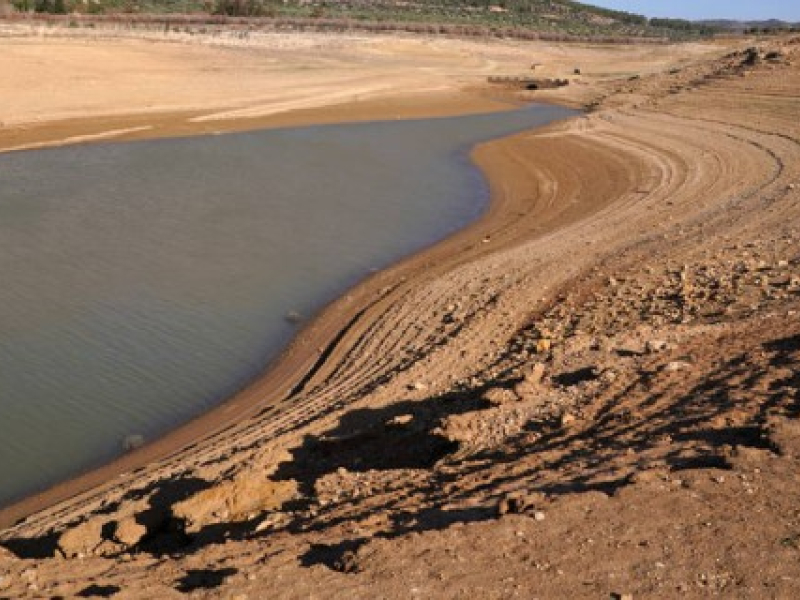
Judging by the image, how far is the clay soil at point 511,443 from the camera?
5.26 metres

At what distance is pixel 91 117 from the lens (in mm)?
30562

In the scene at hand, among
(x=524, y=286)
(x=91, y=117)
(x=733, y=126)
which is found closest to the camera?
(x=524, y=286)

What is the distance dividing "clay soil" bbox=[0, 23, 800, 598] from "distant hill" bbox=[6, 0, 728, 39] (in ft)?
165

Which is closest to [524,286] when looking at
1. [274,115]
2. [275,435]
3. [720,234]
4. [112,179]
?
[720,234]

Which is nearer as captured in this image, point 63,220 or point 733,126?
point 63,220

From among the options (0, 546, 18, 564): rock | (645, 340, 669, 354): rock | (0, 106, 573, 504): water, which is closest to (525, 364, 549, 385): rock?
(645, 340, 669, 354): rock

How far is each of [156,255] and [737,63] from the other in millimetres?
28281

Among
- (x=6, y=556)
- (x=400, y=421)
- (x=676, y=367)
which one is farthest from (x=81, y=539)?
(x=676, y=367)

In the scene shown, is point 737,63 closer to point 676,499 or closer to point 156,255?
point 156,255

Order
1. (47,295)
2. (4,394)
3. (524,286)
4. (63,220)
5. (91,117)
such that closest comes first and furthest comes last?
(4,394)
(524,286)
(47,295)
(63,220)
(91,117)

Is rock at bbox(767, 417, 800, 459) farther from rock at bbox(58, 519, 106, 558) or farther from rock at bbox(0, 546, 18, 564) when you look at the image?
rock at bbox(0, 546, 18, 564)

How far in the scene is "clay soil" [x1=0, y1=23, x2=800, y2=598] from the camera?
526cm

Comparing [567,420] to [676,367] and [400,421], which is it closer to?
[676,367]

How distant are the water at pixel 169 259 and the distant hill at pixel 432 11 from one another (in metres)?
37.3
